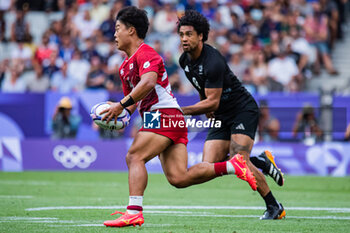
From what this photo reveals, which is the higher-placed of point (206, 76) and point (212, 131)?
point (206, 76)

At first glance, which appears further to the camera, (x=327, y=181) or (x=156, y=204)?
(x=327, y=181)

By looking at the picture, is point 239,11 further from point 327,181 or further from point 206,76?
point 206,76

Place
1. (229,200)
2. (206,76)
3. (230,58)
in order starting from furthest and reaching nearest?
(230,58) < (229,200) < (206,76)

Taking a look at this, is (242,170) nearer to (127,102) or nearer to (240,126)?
(240,126)

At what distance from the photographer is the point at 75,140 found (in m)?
17.2

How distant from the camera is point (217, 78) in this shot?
26.6ft

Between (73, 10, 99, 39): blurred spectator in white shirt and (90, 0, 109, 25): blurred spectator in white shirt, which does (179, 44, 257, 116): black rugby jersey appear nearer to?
(73, 10, 99, 39): blurred spectator in white shirt

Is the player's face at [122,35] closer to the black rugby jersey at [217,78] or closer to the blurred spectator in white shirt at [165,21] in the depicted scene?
the black rugby jersey at [217,78]

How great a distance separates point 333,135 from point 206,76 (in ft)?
31.3

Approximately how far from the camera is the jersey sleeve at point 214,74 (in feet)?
26.6

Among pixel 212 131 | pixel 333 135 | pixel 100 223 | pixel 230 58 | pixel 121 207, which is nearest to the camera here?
pixel 100 223

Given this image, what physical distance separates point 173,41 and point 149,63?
44.3ft

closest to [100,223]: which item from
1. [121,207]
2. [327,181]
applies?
[121,207]

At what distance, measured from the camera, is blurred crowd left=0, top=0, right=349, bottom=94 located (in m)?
19.6
